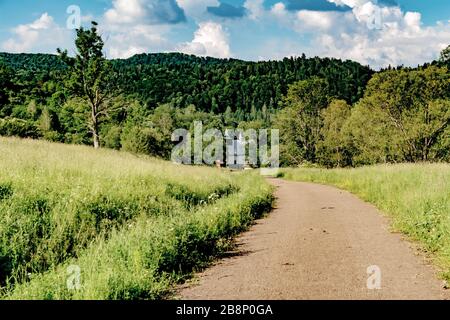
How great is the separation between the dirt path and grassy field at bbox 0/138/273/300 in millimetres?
650

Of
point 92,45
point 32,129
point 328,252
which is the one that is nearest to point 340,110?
point 92,45

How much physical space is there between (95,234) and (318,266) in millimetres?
4368

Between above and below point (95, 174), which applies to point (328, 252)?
below

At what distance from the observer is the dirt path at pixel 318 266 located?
5.86m

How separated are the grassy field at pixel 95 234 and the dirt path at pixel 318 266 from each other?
65 centimetres

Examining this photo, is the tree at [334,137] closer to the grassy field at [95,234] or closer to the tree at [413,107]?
the tree at [413,107]

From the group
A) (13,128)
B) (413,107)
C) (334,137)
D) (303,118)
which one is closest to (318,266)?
(413,107)

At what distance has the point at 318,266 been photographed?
725 centimetres

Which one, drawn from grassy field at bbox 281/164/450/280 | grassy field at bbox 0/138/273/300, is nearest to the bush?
grassy field at bbox 0/138/273/300

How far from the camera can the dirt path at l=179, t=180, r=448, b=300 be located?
19.2 ft

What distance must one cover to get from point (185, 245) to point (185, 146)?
102378mm

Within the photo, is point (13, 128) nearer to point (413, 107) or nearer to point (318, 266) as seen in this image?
point (413, 107)

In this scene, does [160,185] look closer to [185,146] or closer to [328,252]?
[328,252]

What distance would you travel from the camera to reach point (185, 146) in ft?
360
